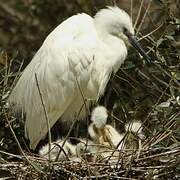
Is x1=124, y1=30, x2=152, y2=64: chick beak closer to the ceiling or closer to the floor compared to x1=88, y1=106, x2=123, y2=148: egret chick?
closer to the ceiling

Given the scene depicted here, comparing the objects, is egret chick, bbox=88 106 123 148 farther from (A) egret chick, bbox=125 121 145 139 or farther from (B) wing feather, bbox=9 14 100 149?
(B) wing feather, bbox=9 14 100 149

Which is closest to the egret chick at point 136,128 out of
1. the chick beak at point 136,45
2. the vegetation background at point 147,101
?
the vegetation background at point 147,101

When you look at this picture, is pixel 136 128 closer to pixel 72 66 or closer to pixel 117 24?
pixel 72 66

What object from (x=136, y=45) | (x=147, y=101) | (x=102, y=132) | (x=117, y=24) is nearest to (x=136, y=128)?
(x=102, y=132)

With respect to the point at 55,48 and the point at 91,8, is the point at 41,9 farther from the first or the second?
the point at 55,48

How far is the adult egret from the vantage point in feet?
12.3

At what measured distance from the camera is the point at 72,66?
147 inches

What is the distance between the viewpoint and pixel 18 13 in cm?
514

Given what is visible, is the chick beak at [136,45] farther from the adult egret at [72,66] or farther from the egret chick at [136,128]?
the egret chick at [136,128]

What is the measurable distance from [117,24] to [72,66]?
0.28 metres

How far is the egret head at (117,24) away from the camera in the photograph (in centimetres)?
380

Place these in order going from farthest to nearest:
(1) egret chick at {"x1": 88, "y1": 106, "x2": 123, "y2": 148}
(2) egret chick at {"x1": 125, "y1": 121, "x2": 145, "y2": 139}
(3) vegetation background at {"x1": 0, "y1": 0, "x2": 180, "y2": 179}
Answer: (1) egret chick at {"x1": 88, "y1": 106, "x2": 123, "y2": 148} → (2) egret chick at {"x1": 125, "y1": 121, "x2": 145, "y2": 139} → (3) vegetation background at {"x1": 0, "y1": 0, "x2": 180, "y2": 179}

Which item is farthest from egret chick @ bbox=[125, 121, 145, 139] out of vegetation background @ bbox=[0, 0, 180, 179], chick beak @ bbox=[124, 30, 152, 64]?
chick beak @ bbox=[124, 30, 152, 64]

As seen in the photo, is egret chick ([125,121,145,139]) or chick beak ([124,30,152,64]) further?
chick beak ([124,30,152,64])
